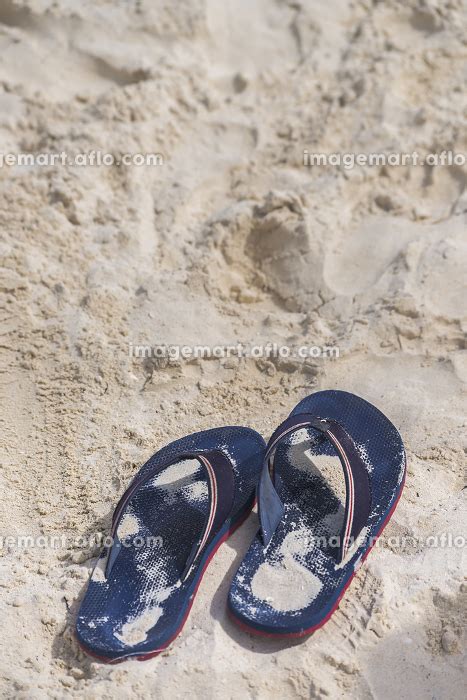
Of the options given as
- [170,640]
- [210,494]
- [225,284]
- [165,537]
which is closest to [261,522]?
[210,494]

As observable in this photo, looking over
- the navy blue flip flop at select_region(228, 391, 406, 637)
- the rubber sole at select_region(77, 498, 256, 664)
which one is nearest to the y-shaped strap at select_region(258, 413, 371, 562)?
the navy blue flip flop at select_region(228, 391, 406, 637)

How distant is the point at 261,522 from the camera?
2.05 meters

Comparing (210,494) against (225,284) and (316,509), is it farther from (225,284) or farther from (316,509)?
(225,284)

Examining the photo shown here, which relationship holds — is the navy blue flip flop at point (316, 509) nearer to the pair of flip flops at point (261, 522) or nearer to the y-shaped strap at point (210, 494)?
the pair of flip flops at point (261, 522)

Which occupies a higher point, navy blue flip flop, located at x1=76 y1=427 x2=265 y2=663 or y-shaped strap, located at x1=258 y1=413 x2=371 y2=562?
y-shaped strap, located at x1=258 y1=413 x2=371 y2=562

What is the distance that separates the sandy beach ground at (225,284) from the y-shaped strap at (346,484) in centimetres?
10

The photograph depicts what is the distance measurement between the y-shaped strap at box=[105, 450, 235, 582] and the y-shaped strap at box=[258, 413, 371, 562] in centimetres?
11

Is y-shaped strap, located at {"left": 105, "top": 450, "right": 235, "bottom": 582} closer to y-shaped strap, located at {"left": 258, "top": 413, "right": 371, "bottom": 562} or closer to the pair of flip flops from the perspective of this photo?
the pair of flip flops

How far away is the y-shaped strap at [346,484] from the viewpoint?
2035 millimetres

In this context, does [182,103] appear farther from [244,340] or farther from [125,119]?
[244,340]

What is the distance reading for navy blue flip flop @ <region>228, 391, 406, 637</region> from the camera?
6.19ft

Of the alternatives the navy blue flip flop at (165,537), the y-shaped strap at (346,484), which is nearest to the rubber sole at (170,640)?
the navy blue flip flop at (165,537)

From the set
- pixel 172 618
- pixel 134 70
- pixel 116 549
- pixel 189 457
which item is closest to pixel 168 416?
pixel 189 457

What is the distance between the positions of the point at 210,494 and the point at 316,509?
11.9 inches
